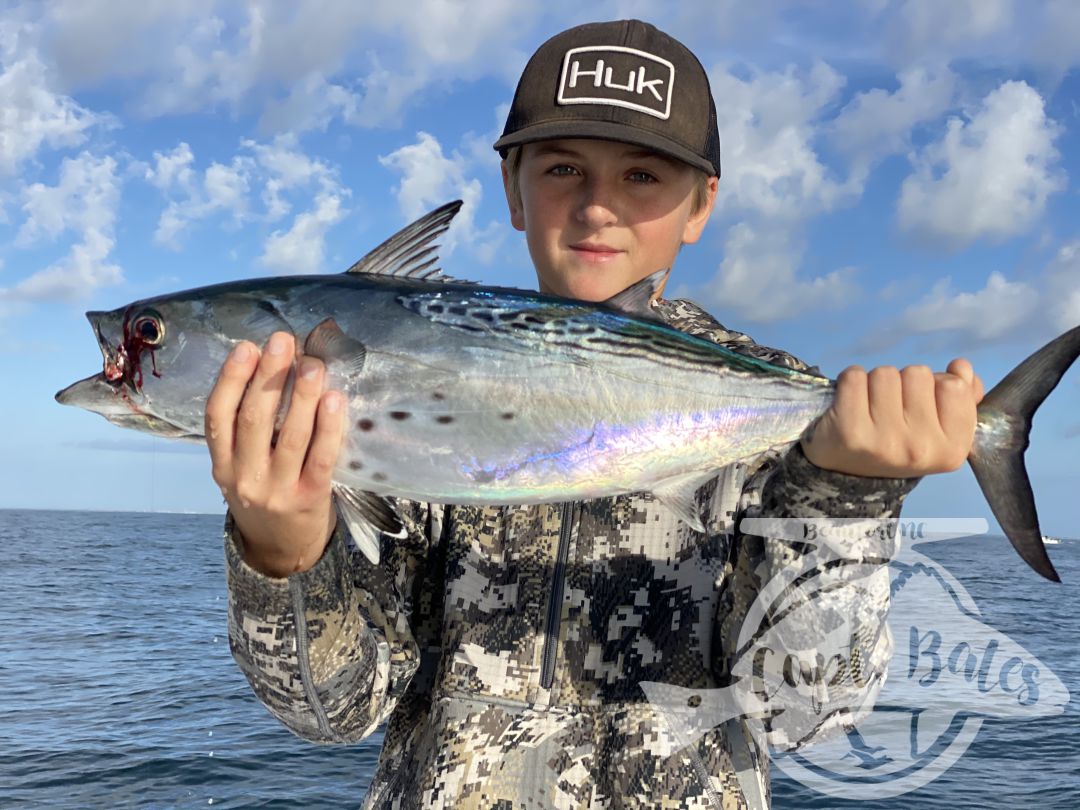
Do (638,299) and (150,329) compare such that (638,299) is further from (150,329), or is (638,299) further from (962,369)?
(150,329)

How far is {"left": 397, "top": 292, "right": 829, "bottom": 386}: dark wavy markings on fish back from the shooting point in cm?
291

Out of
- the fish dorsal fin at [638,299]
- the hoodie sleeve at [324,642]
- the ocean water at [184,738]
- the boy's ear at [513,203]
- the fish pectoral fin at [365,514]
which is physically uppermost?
the boy's ear at [513,203]

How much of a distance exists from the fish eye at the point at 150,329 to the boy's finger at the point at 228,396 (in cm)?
28

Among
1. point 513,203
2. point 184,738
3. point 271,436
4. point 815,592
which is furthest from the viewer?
point 184,738

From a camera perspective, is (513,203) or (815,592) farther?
(513,203)

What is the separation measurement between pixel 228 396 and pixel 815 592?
78.4 inches

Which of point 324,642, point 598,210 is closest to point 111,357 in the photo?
point 324,642

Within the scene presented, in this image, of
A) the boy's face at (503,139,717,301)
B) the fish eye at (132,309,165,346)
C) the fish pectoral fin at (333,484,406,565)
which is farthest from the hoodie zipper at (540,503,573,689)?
the fish eye at (132,309,165,346)

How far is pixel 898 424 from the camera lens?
266cm

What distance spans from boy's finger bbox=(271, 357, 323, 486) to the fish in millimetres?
81

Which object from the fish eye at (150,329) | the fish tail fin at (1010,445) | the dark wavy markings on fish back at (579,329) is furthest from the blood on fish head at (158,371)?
the fish tail fin at (1010,445)

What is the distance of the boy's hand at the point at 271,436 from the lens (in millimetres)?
2717

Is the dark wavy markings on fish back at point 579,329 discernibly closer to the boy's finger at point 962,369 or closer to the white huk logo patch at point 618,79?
the boy's finger at point 962,369

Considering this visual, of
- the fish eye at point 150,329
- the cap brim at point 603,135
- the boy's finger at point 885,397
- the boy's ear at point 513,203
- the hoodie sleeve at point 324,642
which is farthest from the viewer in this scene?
the boy's ear at point 513,203
